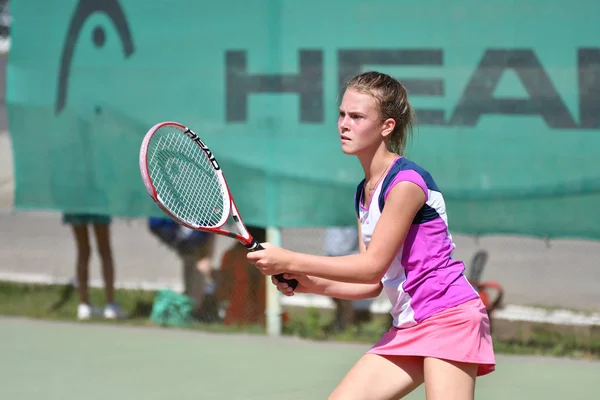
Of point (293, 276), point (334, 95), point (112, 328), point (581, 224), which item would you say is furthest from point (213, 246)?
point (293, 276)

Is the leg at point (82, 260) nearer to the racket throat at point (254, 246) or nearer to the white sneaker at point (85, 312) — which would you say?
the white sneaker at point (85, 312)

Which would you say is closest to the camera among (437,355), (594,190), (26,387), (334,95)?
(437,355)

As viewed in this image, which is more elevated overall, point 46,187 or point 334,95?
point 334,95

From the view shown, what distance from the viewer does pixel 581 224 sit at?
18.8 ft

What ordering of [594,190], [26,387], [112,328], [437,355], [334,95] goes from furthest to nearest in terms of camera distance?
1. [112,328]
2. [334,95]
3. [594,190]
4. [26,387]
5. [437,355]

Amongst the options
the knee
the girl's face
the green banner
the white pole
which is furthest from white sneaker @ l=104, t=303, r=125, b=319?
the girl's face

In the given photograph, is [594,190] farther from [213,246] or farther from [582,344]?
[213,246]

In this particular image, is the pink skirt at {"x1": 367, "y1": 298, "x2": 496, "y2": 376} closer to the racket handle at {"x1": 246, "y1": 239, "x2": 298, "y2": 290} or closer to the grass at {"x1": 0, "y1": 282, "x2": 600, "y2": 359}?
the racket handle at {"x1": 246, "y1": 239, "x2": 298, "y2": 290}

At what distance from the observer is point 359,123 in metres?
3.12

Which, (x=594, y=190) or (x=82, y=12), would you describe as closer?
(x=594, y=190)

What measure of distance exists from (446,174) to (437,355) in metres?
3.01

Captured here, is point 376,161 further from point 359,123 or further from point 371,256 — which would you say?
point 371,256

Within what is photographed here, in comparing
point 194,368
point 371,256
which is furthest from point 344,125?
point 194,368

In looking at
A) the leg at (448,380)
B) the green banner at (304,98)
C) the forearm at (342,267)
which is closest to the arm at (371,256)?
the forearm at (342,267)
